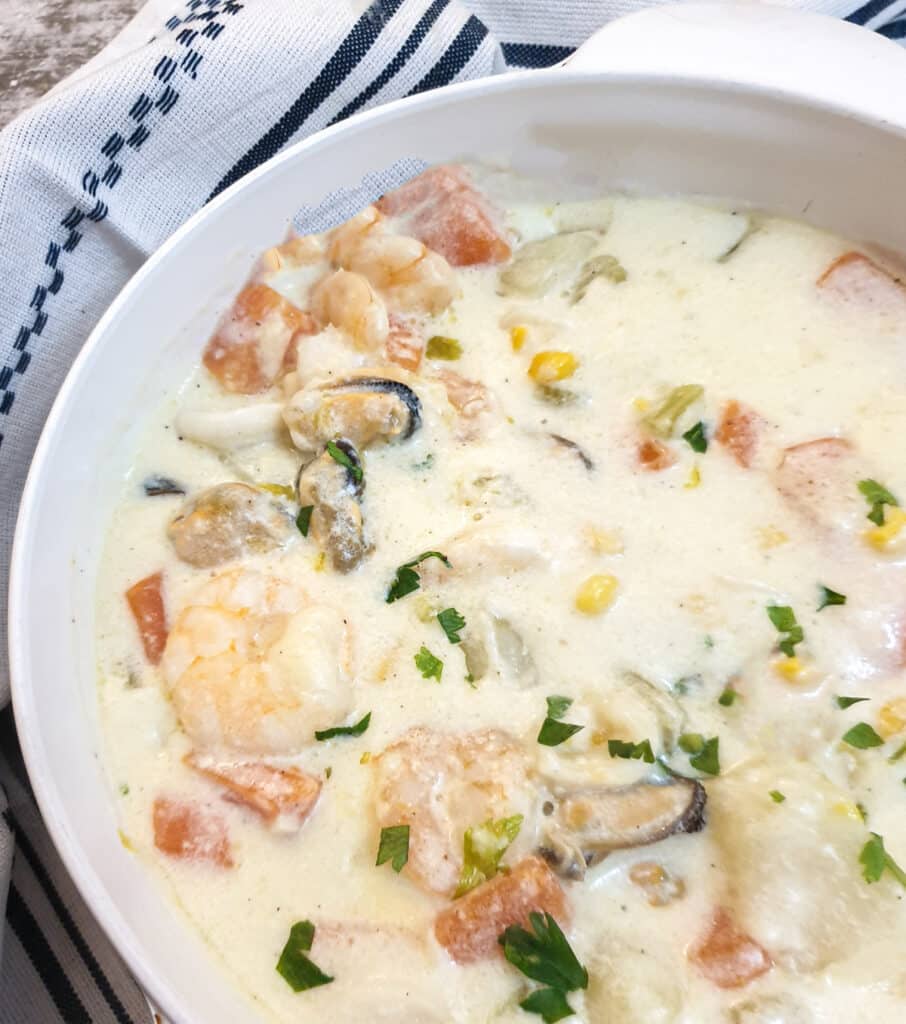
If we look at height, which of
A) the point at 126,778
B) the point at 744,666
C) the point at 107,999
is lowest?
the point at 107,999

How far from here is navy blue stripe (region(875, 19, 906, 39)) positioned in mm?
2240

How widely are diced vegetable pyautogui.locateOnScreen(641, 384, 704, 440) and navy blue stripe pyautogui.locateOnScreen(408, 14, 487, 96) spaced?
0.85 metres

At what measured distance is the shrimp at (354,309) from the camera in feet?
5.68

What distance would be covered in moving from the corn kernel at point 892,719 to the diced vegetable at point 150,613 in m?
1.12

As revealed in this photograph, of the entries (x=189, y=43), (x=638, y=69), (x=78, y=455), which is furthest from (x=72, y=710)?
(x=638, y=69)

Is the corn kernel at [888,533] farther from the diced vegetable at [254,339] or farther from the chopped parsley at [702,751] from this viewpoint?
the diced vegetable at [254,339]

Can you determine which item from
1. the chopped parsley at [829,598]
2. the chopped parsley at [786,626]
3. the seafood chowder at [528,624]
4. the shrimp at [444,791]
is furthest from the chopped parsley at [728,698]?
the shrimp at [444,791]

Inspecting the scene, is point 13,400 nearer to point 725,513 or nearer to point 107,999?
point 107,999

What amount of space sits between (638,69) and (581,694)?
1.21 m

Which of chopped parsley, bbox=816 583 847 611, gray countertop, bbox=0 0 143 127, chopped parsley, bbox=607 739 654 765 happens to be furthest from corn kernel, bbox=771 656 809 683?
gray countertop, bbox=0 0 143 127

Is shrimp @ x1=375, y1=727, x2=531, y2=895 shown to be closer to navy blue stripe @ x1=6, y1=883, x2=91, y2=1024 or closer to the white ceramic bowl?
the white ceramic bowl

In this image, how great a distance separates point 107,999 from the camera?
162 cm

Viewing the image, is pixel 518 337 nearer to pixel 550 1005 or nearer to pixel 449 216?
pixel 449 216

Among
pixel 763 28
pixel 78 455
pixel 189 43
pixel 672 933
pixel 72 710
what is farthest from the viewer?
pixel 763 28
